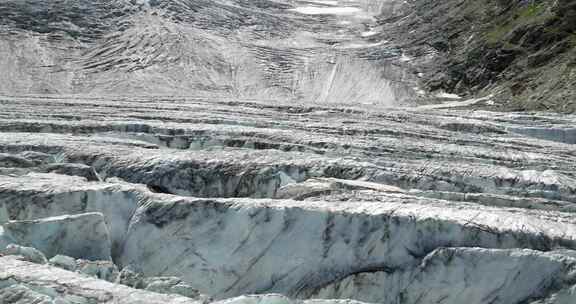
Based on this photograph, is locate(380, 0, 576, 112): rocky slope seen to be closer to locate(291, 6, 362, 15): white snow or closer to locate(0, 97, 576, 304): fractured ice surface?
locate(291, 6, 362, 15): white snow

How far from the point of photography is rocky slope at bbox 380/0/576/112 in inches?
1705

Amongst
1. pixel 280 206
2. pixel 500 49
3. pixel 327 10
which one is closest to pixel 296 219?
pixel 280 206

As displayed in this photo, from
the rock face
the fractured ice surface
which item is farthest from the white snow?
the fractured ice surface

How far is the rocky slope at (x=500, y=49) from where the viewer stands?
43.3 meters

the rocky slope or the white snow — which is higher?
the white snow

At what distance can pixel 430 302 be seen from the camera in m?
10.9

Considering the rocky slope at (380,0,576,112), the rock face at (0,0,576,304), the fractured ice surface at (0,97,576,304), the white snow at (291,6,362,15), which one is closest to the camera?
the rock face at (0,0,576,304)

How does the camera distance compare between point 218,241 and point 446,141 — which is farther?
point 446,141

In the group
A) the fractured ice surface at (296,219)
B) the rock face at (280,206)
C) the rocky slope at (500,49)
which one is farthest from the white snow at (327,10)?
the fractured ice surface at (296,219)

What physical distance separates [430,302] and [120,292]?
5.21 meters

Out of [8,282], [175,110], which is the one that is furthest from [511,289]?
[175,110]

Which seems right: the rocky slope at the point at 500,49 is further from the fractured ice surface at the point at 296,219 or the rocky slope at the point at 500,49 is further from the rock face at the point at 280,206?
the fractured ice surface at the point at 296,219

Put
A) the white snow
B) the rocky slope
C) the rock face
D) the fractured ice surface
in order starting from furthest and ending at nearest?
the white snow < the rocky slope < the fractured ice surface < the rock face

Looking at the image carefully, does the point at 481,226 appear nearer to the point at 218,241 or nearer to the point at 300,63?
the point at 218,241
